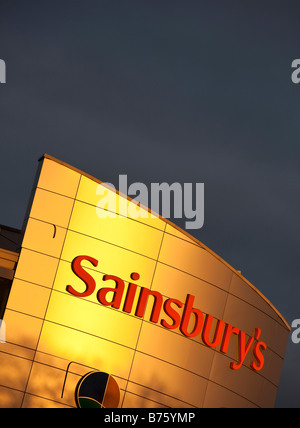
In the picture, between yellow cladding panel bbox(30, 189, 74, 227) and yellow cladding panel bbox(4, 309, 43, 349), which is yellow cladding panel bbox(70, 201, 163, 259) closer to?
yellow cladding panel bbox(30, 189, 74, 227)

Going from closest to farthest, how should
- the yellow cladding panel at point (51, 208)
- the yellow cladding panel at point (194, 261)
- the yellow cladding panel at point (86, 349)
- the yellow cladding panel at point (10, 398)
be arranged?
the yellow cladding panel at point (10, 398), the yellow cladding panel at point (86, 349), the yellow cladding panel at point (51, 208), the yellow cladding panel at point (194, 261)

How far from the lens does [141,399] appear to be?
107 feet

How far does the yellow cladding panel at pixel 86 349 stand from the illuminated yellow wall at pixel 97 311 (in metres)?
0.04

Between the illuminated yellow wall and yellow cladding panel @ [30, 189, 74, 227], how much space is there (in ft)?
0.14

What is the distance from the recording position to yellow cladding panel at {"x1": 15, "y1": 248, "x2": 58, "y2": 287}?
104ft

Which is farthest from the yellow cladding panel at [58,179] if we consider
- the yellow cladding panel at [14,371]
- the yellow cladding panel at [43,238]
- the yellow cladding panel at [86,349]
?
the yellow cladding panel at [14,371]

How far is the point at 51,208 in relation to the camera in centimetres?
3238

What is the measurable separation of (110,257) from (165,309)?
340cm

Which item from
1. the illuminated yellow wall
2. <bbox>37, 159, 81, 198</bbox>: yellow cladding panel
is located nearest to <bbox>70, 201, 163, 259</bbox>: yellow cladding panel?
the illuminated yellow wall

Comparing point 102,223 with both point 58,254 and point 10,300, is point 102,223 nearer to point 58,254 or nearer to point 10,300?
point 58,254

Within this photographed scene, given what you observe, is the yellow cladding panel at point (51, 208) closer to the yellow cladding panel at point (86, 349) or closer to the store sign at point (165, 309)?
the store sign at point (165, 309)

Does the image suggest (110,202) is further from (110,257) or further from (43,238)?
(43,238)

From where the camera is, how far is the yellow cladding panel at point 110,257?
32.5 meters
